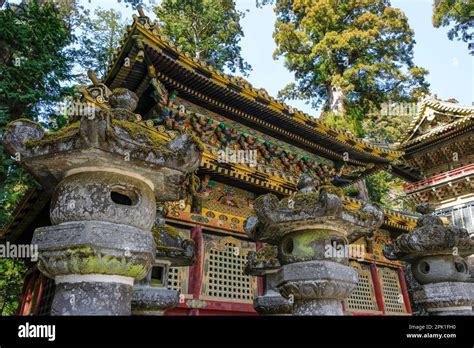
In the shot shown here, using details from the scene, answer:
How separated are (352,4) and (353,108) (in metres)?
6.93

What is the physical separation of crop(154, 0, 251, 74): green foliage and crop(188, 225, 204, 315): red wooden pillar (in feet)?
55.5

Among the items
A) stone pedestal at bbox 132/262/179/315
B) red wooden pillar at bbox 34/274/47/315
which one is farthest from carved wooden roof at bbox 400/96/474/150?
red wooden pillar at bbox 34/274/47/315

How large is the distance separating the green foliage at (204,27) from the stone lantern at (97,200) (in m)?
21.2

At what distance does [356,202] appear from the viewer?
11.1m

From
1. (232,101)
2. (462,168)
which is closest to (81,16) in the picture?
(232,101)

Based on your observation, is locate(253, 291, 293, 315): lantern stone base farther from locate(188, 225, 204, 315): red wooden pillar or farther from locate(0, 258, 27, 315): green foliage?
locate(0, 258, 27, 315): green foliage

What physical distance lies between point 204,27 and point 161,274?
2324 centimetres

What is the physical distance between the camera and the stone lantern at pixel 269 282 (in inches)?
217

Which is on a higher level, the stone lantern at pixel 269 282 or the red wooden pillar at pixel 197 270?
the red wooden pillar at pixel 197 270

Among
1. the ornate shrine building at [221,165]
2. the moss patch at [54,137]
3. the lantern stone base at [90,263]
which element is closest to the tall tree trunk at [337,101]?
the ornate shrine building at [221,165]

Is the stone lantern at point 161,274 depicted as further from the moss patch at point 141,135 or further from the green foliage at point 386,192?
the green foliage at point 386,192

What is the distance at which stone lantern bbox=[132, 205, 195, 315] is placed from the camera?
4348mm
